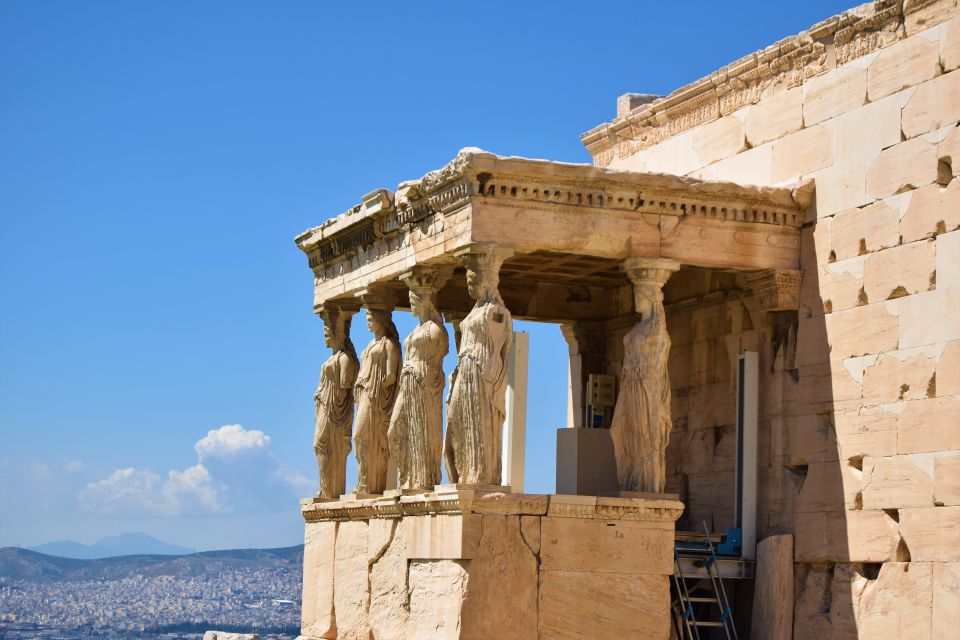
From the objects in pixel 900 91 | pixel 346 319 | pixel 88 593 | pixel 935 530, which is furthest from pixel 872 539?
pixel 88 593

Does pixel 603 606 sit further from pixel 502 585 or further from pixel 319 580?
pixel 319 580

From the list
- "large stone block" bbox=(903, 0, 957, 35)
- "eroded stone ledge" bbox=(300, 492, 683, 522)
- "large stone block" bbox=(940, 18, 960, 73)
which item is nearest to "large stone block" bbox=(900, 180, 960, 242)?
"large stone block" bbox=(940, 18, 960, 73)

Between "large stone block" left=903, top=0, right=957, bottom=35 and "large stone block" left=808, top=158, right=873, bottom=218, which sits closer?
"large stone block" left=903, top=0, right=957, bottom=35

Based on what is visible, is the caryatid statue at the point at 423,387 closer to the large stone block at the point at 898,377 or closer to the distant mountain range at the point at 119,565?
the large stone block at the point at 898,377

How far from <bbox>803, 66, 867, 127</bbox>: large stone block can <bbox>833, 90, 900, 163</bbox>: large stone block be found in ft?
0.33

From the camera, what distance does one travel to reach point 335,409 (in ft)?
62.5

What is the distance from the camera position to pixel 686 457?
1811 centimetres

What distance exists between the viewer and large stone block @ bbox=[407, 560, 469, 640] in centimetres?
1498

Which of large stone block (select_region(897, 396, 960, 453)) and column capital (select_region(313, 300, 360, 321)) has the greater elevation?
column capital (select_region(313, 300, 360, 321))

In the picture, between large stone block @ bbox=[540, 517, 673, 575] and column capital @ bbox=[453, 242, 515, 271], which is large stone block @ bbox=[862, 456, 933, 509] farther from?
column capital @ bbox=[453, 242, 515, 271]

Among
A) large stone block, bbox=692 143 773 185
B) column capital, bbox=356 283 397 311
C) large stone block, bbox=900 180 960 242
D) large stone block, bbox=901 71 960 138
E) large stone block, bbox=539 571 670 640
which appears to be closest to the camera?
large stone block, bbox=900 180 960 242

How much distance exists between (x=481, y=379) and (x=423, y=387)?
1406 mm

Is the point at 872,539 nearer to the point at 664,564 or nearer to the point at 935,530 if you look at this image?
the point at 935,530

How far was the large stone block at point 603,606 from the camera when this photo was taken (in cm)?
1507
